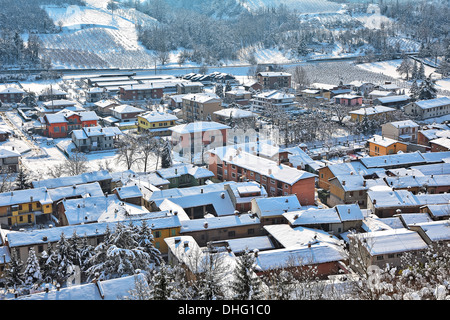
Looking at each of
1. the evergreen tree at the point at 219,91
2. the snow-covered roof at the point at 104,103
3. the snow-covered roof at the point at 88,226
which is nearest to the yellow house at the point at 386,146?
the snow-covered roof at the point at 88,226

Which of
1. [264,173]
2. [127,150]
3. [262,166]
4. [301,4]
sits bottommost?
[127,150]

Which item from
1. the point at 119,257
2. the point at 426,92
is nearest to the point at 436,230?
the point at 119,257

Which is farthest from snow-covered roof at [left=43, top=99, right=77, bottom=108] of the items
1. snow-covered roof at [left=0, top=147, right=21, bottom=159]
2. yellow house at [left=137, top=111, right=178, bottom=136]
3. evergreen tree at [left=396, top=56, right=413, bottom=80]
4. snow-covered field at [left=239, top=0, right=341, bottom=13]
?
snow-covered field at [left=239, top=0, right=341, bottom=13]

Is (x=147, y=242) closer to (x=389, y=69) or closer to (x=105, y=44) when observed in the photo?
(x=389, y=69)

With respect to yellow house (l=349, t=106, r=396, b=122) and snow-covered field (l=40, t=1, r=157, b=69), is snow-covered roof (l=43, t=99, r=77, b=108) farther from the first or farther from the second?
snow-covered field (l=40, t=1, r=157, b=69)
